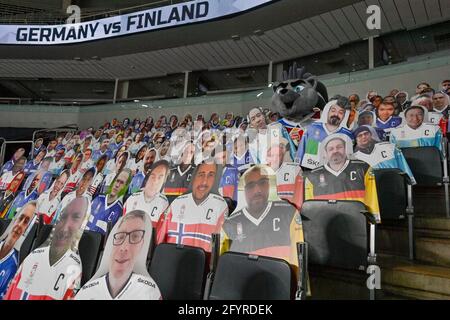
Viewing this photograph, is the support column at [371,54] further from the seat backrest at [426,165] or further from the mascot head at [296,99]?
the seat backrest at [426,165]

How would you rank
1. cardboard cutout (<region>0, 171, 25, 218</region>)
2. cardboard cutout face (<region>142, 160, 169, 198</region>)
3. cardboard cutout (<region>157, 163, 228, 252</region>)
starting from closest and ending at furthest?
cardboard cutout (<region>157, 163, 228, 252</region>)
cardboard cutout face (<region>142, 160, 169, 198</region>)
cardboard cutout (<region>0, 171, 25, 218</region>)

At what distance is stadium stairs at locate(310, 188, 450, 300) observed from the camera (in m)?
1.69

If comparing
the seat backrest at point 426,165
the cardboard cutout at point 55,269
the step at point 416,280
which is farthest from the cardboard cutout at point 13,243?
the seat backrest at point 426,165

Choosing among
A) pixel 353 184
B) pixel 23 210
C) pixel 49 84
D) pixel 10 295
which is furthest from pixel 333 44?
pixel 49 84

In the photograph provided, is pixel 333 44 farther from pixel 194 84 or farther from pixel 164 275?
pixel 164 275

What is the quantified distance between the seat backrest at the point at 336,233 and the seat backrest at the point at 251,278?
0.57 m

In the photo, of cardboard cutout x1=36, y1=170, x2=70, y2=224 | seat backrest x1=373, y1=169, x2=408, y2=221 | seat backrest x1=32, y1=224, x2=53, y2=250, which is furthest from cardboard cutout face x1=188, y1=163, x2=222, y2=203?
cardboard cutout x1=36, y1=170, x2=70, y2=224

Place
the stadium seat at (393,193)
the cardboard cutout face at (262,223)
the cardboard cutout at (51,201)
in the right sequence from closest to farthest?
the cardboard cutout face at (262,223) < the stadium seat at (393,193) < the cardboard cutout at (51,201)

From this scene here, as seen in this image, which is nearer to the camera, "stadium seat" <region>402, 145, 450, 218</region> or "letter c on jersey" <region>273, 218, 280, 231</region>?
"letter c on jersey" <region>273, 218, 280, 231</region>

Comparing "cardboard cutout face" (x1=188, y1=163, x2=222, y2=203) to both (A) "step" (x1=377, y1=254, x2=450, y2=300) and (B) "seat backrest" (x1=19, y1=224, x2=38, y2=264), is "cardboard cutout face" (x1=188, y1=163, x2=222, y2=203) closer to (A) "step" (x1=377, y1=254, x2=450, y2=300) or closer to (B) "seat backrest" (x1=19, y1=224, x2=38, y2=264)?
(A) "step" (x1=377, y1=254, x2=450, y2=300)

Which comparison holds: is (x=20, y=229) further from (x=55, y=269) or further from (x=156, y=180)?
(x=156, y=180)

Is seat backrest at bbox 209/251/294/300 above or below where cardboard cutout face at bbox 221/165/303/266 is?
below

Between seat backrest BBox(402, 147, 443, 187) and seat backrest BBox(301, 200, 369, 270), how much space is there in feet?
3.80

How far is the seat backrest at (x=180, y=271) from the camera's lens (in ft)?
5.31
